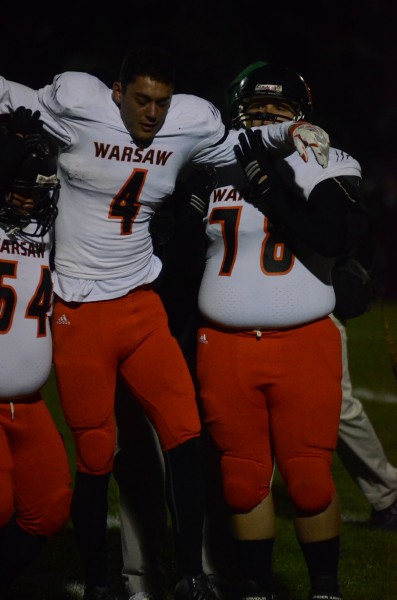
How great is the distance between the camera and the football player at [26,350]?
3.21 m

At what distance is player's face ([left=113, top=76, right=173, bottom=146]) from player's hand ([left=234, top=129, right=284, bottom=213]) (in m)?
0.26

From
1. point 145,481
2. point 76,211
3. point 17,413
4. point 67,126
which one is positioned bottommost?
point 145,481

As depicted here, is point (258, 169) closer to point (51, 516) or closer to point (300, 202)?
point (300, 202)

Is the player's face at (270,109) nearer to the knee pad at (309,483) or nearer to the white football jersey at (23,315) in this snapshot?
the white football jersey at (23,315)

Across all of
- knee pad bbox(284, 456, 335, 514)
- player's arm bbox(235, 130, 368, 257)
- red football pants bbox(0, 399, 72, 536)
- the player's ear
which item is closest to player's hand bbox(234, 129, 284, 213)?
player's arm bbox(235, 130, 368, 257)

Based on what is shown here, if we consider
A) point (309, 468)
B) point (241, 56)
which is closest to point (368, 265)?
point (309, 468)

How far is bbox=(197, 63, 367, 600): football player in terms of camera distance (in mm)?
3361

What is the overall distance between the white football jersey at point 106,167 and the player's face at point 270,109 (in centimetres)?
15

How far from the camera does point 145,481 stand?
3.76 meters

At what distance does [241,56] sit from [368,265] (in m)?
6.93

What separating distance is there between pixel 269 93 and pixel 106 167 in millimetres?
586

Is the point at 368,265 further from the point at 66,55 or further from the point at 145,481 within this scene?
the point at 66,55

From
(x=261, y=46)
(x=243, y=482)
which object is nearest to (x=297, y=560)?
(x=243, y=482)

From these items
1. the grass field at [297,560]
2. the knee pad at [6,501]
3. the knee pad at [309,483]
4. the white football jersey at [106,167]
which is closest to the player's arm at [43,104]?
the white football jersey at [106,167]
